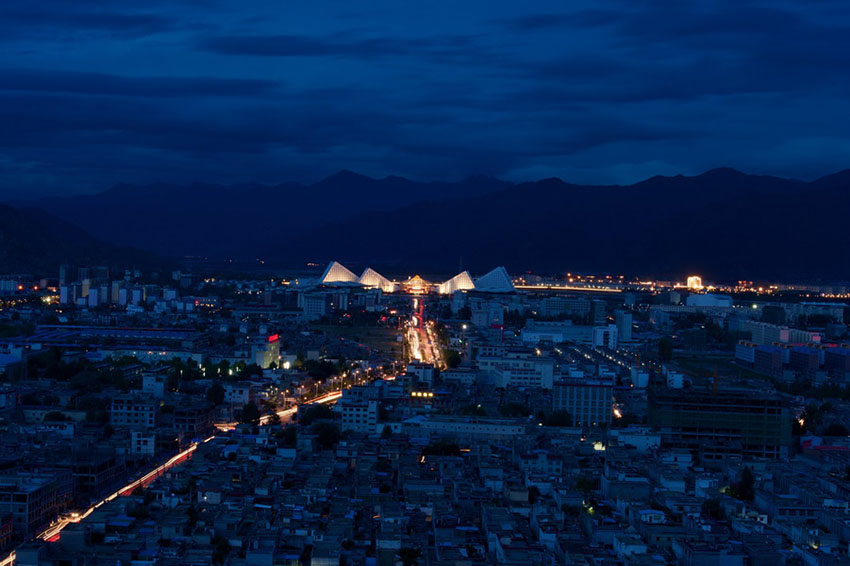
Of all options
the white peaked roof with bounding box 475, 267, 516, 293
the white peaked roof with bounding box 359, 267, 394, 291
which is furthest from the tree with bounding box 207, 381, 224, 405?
the white peaked roof with bounding box 359, 267, 394, 291

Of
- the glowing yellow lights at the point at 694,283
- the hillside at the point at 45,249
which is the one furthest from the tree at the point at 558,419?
the hillside at the point at 45,249

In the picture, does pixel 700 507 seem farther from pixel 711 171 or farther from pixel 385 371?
pixel 711 171

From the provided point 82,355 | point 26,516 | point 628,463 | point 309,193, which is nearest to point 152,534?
point 26,516

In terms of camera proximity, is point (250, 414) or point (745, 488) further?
point (250, 414)

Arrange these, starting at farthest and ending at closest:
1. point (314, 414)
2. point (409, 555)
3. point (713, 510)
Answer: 1. point (314, 414)
2. point (713, 510)
3. point (409, 555)

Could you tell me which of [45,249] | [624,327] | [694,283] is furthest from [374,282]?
[624,327]

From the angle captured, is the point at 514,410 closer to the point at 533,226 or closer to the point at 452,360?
the point at 452,360

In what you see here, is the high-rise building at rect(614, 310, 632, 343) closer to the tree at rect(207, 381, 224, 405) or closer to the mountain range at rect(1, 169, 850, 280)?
the tree at rect(207, 381, 224, 405)

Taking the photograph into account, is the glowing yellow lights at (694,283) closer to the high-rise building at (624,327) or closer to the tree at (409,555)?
the high-rise building at (624,327)
